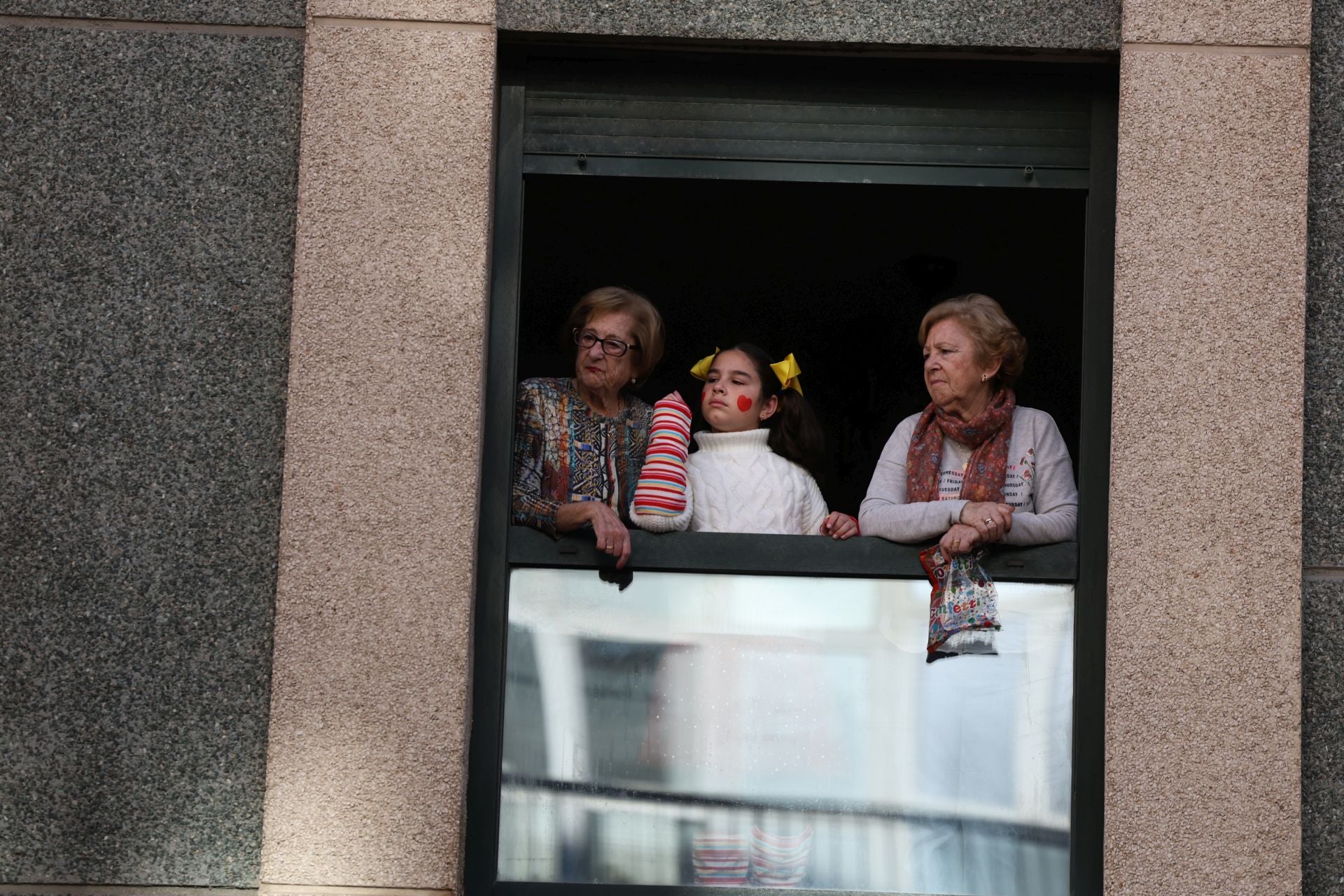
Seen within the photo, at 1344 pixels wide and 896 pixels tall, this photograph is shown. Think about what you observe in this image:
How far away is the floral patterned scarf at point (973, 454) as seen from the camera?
4.66m

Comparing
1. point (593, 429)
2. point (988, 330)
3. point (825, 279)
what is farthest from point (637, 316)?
point (825, 279)

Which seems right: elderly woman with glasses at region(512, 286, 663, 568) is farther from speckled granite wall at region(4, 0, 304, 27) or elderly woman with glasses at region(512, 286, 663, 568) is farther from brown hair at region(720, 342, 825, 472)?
speckled granite wall at region(4, 0, 304, 27)

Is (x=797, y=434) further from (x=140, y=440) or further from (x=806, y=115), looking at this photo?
(x=140, y=440)

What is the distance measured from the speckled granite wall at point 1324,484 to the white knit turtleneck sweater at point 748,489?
1.51 metres

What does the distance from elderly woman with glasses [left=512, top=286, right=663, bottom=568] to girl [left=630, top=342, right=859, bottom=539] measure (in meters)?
0.15

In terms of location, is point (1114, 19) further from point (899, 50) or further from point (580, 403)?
point (580, 403)

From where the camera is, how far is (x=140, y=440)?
441 centimetres

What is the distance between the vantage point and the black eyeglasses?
16.8 ft

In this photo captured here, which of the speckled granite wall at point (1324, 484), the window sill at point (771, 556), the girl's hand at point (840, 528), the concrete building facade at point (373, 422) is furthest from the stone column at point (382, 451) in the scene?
the speckled granite wall at point (1324, 484)

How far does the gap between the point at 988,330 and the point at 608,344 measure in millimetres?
1255

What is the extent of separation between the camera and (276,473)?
14.4 feet

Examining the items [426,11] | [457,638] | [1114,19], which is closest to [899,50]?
[1114,19]

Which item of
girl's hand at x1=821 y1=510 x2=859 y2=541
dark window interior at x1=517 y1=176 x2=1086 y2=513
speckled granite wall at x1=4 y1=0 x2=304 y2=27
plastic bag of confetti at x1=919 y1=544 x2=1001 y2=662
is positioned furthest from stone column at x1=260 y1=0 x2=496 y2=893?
dark window interior at x1=517 y1=176 x2=1086 y2=513

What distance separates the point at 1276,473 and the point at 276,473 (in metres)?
2.87
